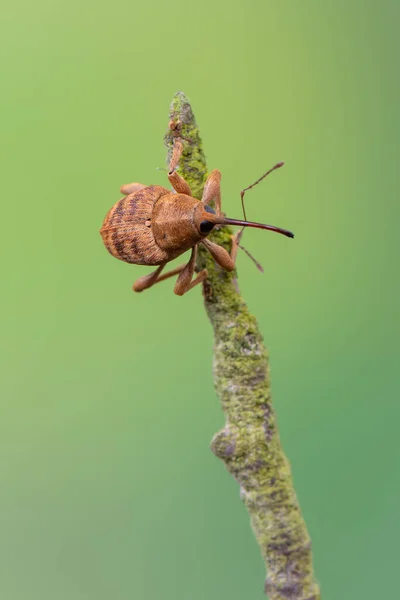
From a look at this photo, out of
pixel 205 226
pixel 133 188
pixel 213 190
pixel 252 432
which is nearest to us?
pixel 252 432

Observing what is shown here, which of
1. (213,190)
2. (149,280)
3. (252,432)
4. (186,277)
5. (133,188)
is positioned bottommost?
(252,432)

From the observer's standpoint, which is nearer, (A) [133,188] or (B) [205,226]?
(B) [205,226]

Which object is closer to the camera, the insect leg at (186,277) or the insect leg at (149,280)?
the insect leg at (186,277)

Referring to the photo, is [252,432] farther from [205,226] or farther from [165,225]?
[165,225]

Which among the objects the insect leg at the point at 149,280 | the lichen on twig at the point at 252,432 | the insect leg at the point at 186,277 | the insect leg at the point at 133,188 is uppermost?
the insect leg at the point at 133,188

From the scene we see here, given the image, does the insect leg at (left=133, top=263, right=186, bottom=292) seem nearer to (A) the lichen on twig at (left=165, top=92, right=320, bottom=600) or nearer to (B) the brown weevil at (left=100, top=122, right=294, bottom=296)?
(B) the brown weevil at (left=100, top=122, right=294, bottom=296)

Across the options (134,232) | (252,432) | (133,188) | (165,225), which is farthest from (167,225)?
(252,432)

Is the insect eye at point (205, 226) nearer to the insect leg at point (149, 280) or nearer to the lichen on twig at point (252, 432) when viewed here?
the lichen on twig at point (252, 432)

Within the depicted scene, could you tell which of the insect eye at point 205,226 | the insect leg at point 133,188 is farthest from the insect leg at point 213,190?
the insect leg at point 133,188
